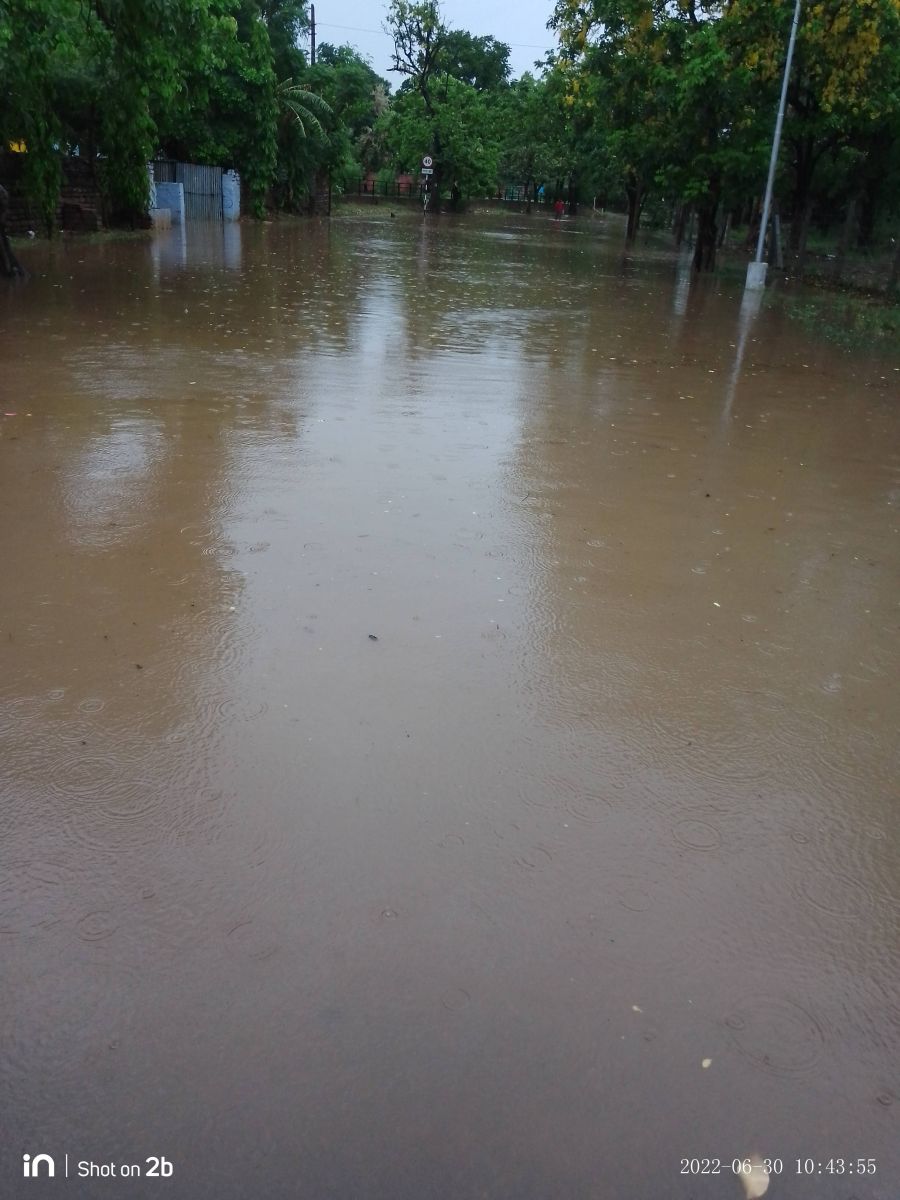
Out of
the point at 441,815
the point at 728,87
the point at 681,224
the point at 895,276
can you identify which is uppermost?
the point at 728,87

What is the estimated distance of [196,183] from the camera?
35.1 metres

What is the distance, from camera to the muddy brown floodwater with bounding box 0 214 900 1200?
2234mm

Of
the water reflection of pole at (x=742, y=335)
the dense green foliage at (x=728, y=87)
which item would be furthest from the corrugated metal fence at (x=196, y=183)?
the water reflection of pole at (x=742, y=335)

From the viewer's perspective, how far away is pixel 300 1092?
7.43 ft

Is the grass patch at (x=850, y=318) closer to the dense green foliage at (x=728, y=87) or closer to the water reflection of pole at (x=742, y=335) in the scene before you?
the water reflection of pole at (x=742, y=335)

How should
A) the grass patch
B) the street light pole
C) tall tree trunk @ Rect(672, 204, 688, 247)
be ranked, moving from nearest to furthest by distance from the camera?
the grass patch, the street light pole, tall tree trunk @ Rect(672, 204, 688, 247)

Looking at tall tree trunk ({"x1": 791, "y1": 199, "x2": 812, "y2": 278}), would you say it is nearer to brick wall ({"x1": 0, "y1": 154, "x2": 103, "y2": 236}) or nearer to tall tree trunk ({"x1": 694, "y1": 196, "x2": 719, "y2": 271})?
tall tree trunk ({"x1": 694, "y1": 196, "x2": 719, "y2": 271})

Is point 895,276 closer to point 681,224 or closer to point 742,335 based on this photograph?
point 742,335

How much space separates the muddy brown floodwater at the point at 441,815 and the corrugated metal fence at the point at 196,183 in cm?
2960

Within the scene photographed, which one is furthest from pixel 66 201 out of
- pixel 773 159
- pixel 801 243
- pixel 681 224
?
pixel 681 224

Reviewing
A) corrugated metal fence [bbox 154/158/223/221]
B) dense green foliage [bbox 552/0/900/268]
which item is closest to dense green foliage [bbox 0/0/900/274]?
dense green foliage [bbox 552/0/900/268]

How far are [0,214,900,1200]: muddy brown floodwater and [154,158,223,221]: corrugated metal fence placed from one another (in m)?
29.6

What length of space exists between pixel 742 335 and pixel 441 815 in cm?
1334

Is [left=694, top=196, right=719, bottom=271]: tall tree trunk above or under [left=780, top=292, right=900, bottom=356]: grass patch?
above
